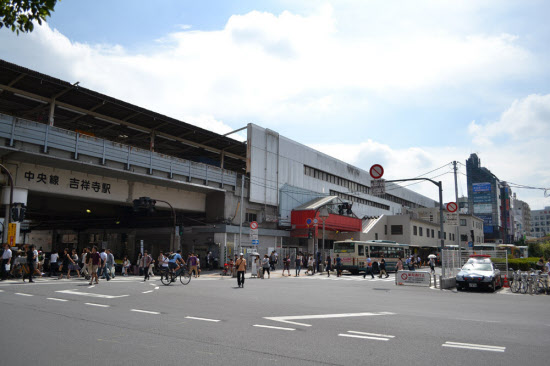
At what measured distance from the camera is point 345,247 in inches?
1393

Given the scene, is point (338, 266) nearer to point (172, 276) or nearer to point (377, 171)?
point (377, 171)

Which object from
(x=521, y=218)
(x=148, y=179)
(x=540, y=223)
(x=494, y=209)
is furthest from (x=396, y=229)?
(x=540, y=223)

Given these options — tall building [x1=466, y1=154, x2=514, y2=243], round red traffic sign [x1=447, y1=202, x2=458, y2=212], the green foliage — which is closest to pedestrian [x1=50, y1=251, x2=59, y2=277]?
round red traffic sign [x1=447, y1=202, x2=458, y2=212]

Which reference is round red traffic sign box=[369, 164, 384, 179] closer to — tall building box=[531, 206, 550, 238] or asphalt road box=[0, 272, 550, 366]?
asphalt road box=[0, 272, 550, 366]

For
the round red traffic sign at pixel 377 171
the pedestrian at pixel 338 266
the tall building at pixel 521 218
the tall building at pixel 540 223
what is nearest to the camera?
the round red traffic sign at pixel 377 171

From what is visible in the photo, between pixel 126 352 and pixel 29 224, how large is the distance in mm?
56549

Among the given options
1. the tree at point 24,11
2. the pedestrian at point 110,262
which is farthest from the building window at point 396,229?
the tree at point 24,11

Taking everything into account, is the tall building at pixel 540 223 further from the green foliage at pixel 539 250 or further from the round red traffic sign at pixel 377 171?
the round red traffic sign at pixel 377 171

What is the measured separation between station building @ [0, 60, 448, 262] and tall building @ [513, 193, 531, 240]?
120926 millimetres

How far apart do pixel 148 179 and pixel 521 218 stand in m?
171

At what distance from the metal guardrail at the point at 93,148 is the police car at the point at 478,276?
20.0 metres

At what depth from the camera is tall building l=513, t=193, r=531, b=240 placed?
15038cm

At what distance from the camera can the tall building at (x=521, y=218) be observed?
5920 inches

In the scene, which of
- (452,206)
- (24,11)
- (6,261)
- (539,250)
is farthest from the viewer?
(539,250)
